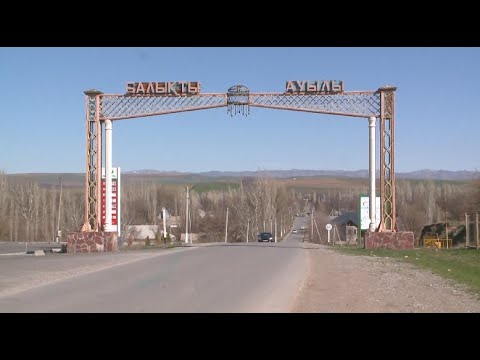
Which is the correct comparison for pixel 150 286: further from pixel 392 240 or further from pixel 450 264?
pixel 392 240

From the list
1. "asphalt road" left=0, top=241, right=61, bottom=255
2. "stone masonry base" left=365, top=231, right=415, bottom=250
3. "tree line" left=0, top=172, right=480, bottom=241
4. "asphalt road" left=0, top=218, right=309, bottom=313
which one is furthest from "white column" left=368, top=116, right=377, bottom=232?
"tree line" left=0, top=172, right=480, bottom=241

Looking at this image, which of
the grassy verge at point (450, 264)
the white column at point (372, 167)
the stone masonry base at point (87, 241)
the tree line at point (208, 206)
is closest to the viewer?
the grassy verge at point (450, 264)

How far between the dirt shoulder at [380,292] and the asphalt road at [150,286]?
59 centimetres

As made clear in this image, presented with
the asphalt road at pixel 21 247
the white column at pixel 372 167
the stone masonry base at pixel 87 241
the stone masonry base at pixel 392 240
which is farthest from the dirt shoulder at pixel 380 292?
the asphalt road at pixel 21 247

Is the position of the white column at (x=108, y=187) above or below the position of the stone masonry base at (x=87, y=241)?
above

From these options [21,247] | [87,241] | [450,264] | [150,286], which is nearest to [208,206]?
[21,247]

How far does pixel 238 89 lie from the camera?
30.7 m

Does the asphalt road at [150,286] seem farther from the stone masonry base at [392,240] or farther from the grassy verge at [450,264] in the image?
the stone masonry base at [392,240]

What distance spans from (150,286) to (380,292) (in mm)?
5565

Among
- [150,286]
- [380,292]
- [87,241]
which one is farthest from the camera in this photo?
[87,241]

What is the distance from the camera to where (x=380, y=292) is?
14.1 meters

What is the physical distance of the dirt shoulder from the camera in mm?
11523

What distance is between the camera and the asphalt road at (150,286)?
11297 millimetres
